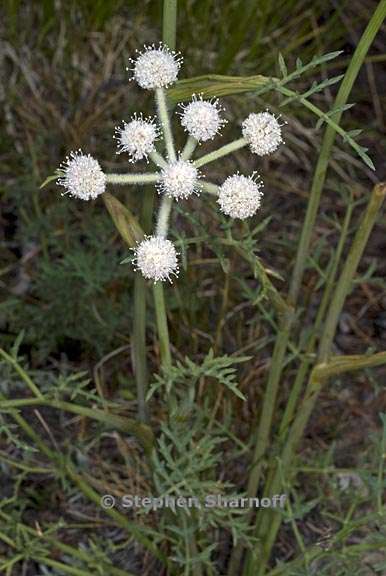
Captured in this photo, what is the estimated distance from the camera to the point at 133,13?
107 inches

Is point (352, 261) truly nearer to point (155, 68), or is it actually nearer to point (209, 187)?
Answer: point (209, 187)

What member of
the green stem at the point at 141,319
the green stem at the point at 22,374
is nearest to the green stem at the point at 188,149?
the green stem at the point at 141,319

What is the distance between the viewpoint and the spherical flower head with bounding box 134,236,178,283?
1.32 m

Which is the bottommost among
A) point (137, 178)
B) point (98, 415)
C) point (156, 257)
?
point (98, 415)

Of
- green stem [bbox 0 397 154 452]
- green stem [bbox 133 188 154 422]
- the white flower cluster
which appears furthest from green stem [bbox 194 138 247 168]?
green stem [bbox 0 397 154 452]

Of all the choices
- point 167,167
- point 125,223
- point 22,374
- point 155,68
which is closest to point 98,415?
point 22,374

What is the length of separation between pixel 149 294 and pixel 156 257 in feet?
2.66

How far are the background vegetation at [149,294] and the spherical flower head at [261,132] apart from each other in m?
0.49

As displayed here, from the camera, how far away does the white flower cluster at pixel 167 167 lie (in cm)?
132

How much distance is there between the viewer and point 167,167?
1329 millimetres

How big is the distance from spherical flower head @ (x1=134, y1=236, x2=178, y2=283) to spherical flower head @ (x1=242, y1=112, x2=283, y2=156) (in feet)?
0.64

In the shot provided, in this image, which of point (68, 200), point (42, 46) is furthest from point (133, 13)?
point (68, 200)

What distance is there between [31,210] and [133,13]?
682mm

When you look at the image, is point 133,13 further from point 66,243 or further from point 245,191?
point 245,191
